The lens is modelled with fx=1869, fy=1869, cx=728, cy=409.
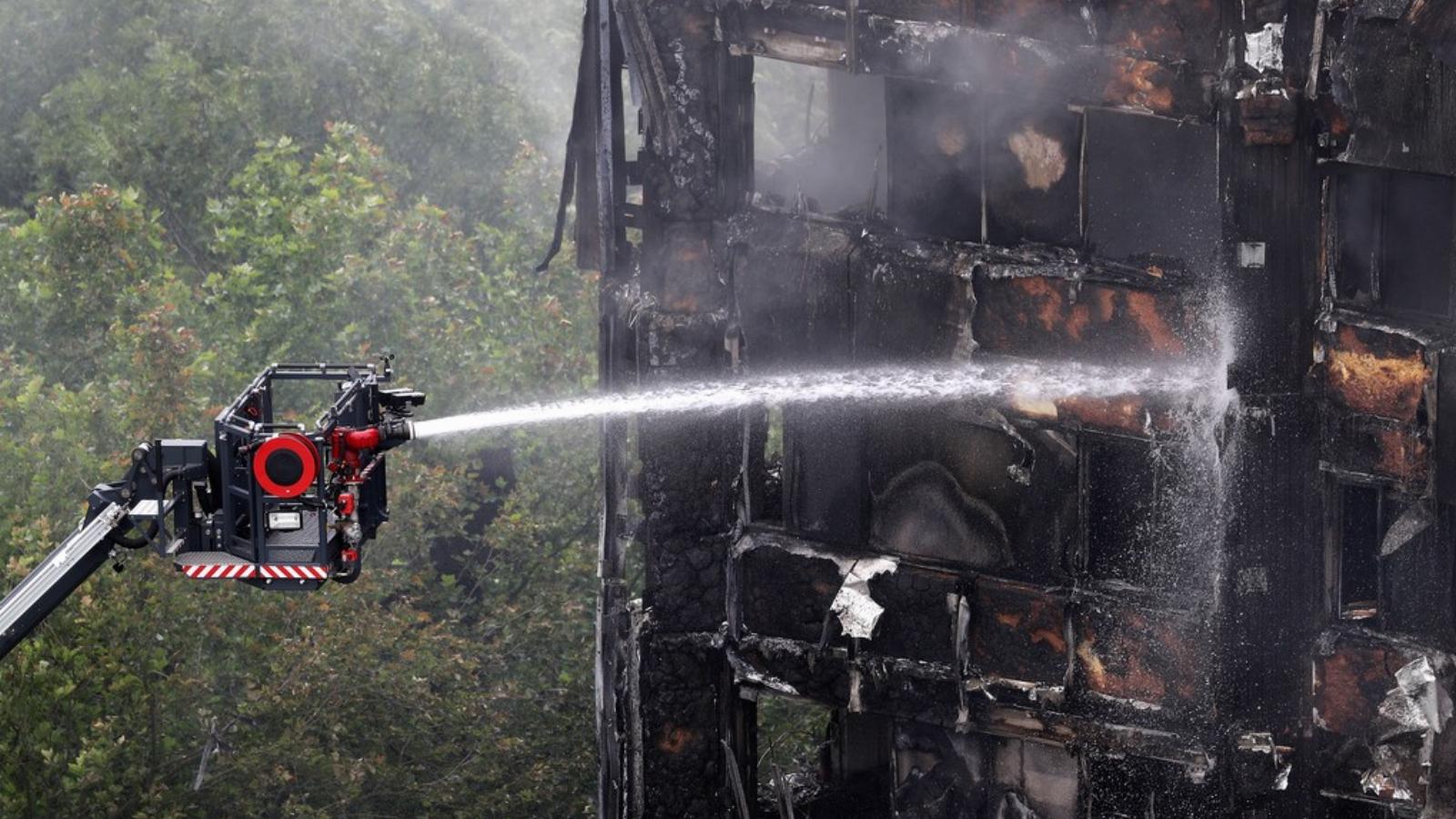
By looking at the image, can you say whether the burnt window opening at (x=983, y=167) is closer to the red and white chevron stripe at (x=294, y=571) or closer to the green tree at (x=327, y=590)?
the red and white chevron stripe at (x=294, y=571)

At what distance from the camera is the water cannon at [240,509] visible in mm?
9055

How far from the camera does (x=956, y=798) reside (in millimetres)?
11367

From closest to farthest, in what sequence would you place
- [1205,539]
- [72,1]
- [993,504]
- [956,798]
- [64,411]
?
[1205,539] → [993,504] → [956,798] → [64,411] → [72,1]

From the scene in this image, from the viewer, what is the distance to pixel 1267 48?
930 centimetres

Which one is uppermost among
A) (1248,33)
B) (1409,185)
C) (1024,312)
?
(1248,33)

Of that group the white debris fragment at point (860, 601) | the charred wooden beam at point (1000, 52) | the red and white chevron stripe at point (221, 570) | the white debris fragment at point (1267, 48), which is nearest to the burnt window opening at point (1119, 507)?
the white debris fragment at point (860, 601)

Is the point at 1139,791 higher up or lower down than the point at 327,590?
higher up

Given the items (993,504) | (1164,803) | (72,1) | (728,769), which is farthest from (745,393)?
(72,1)

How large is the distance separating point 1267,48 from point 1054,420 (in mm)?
2295

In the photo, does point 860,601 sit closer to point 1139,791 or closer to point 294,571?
point 1139,791

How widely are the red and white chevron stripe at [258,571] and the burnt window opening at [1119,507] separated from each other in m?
4.15

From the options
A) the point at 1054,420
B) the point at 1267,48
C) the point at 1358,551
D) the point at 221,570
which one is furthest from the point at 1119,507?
the point at 221,570

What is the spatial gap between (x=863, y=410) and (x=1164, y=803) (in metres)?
2.81

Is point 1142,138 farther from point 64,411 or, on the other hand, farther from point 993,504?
point 64,411
